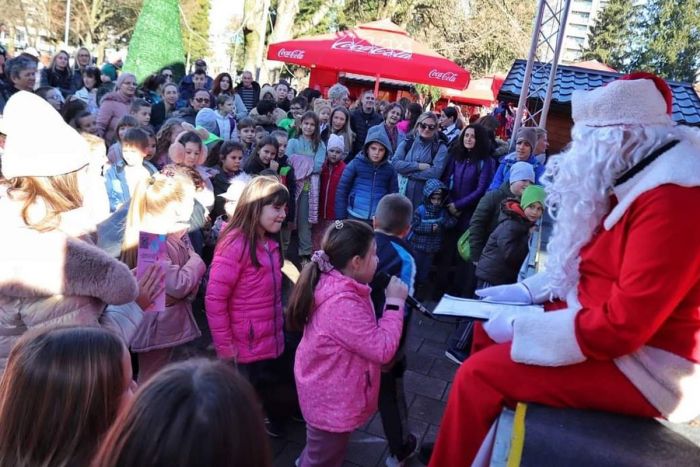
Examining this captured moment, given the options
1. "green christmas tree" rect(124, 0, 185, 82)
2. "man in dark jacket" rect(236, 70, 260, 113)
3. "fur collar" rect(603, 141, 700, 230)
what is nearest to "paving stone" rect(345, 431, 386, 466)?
"fur collar" rect(603, 141, 700, 230)

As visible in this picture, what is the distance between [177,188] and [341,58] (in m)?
8.21

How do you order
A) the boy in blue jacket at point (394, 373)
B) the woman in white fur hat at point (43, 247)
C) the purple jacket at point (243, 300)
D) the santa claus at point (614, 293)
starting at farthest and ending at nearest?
the purple jacket at point (243, 300)
the boy in blue jacket at point (394, 373)
the woman in white fur hat at point (43, 247)
the santa claus at point (614, 293)

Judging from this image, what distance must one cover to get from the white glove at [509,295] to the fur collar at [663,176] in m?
0.54

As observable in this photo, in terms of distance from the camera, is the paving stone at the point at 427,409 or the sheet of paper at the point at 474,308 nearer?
the sheet of paper at the point at 474,308

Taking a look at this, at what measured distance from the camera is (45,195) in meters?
2.22

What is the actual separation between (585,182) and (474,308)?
0.61m

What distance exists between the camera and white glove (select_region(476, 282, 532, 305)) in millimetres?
2230

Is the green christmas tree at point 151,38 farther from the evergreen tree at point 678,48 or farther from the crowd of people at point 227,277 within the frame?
the evergreen tree at point 678,48

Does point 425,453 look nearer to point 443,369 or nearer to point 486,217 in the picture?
point 443,369

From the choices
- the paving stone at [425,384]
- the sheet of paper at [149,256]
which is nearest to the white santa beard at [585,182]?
the sheet of paper at [149,256]

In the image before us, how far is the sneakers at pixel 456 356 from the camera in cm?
474

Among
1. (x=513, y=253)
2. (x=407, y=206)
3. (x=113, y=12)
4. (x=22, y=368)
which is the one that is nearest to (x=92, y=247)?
(x=22, y=368)

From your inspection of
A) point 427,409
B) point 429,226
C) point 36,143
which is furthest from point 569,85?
point 36,143

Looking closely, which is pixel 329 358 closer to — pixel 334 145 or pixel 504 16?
pixel 334 145
